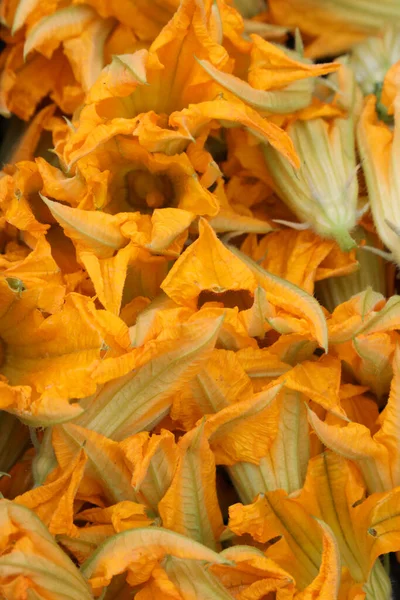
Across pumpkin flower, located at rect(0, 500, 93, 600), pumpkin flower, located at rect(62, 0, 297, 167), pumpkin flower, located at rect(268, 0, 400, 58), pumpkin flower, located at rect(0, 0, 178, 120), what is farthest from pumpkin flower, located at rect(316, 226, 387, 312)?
pumpkin flower, located at rect(0, 500, 93, 600)

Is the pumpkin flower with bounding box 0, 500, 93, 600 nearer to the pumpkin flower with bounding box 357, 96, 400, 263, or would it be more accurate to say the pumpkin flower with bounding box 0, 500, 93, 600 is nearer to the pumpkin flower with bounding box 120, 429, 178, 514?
the pumpkin flower with bounding box 120, 429, 178, 514

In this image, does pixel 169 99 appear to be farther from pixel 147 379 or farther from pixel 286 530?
pixel 286 530

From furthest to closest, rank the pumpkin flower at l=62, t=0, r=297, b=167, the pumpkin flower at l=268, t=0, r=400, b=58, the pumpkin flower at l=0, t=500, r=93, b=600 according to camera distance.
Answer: the pumpkin flower at l=268, t=0, r=400, b=58 < the pumpkin flower at l=62, t=0, r=297, b=167 < the pumpkin flower at l=0, t=500, r=93, b=600

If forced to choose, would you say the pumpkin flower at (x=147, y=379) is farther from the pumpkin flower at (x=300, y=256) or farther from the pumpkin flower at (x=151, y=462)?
the pumpkin flower at (x=300, y=256)

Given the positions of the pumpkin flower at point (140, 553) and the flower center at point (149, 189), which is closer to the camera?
the pumpkin flower at point (140, 553)

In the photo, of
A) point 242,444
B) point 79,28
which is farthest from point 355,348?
point 79,28

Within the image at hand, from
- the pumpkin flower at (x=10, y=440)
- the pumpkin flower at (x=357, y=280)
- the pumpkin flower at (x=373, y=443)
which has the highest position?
the pumpkin flower at (x=357, y=280)

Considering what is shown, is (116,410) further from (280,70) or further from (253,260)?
(280,70)

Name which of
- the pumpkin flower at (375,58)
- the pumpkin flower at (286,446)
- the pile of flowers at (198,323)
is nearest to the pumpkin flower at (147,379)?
the pile of flowers at (198,323)
